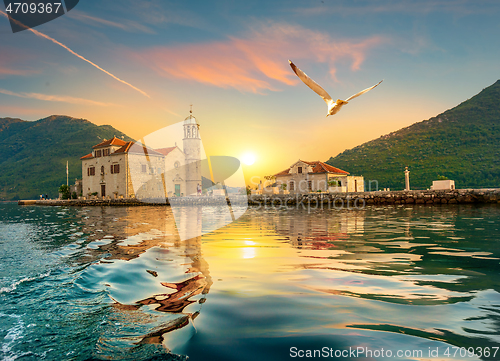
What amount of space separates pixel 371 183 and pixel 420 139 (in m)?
29.8

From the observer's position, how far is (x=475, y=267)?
5281mm

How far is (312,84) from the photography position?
7363mm

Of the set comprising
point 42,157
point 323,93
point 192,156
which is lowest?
point 323,93

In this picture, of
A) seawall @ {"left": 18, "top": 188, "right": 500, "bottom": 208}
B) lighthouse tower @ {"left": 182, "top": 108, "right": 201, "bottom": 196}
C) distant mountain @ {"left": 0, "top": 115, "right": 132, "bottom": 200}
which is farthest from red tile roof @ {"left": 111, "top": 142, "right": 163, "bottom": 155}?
distant mountain @ {"left": 0, "top": 115, "right": 132, "bottom": 200}

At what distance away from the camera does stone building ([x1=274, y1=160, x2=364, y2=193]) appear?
1967 inches

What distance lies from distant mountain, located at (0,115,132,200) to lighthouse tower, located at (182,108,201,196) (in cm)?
8068

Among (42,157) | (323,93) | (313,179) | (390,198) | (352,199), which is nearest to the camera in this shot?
(323,93)

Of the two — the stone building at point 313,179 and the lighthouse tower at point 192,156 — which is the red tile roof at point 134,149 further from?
the stone building at point 313,179

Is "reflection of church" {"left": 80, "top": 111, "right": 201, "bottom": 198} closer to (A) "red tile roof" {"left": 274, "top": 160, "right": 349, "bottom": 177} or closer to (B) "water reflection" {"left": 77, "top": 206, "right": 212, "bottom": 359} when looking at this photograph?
(A) "red tile roof" {"left": 274, "top": 160, "right": 349, "bottom": 177}

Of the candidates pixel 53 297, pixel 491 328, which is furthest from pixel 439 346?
pixel 53 297

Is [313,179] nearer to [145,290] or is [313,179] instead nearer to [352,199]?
[352,199]

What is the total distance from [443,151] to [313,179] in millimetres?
53945

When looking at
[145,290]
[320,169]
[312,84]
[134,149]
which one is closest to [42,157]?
[134,149]

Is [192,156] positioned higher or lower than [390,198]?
higher
